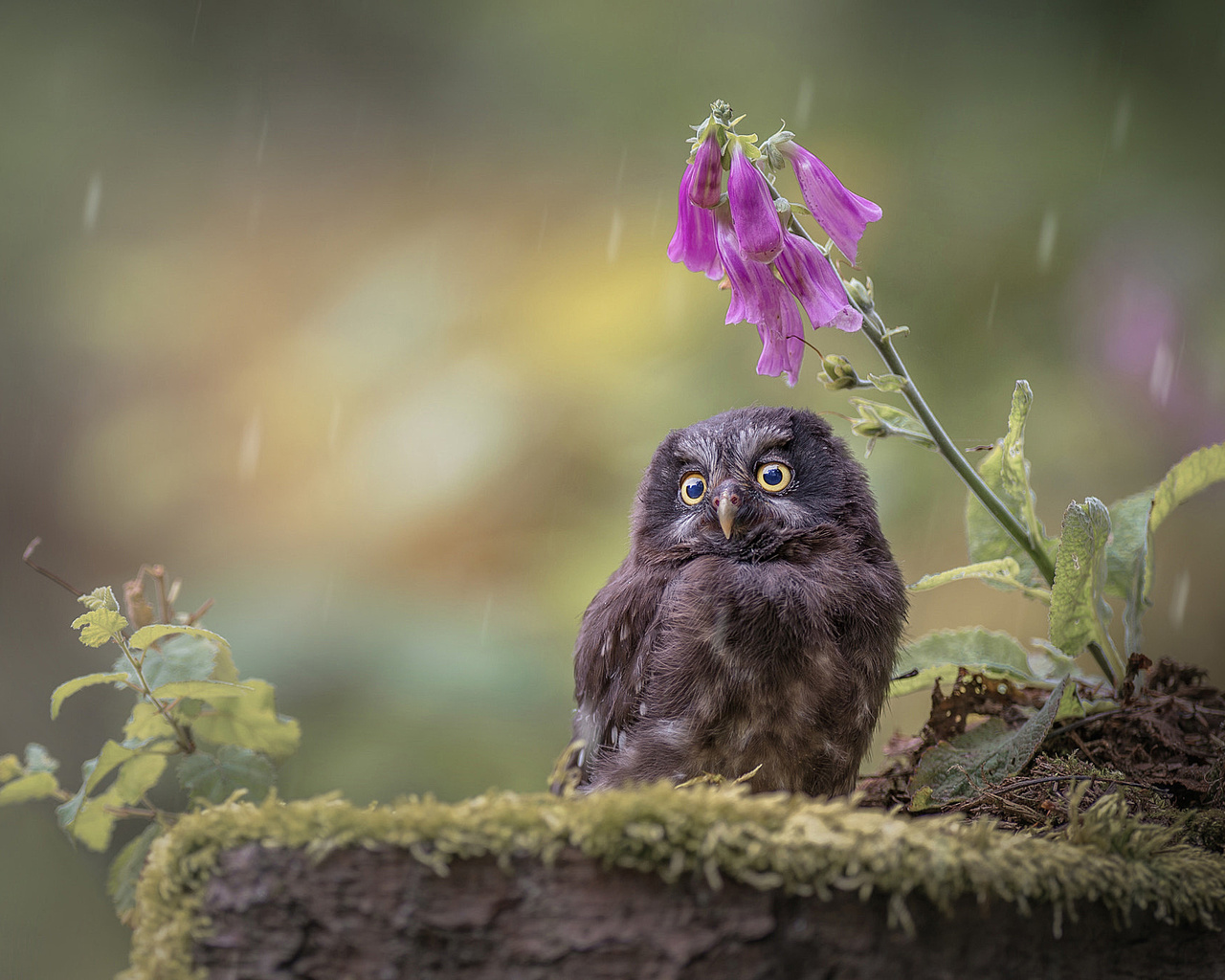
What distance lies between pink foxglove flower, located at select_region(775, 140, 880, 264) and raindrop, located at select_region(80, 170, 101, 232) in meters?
2.51

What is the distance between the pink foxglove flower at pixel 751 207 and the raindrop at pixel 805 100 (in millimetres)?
1734

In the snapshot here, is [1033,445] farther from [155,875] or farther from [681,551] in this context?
[155,875]

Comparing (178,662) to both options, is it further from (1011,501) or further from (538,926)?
(1011,501)

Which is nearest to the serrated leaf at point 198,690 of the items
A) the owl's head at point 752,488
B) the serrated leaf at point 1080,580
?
the owl's head at point 752,488

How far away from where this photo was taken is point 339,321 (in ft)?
9.19

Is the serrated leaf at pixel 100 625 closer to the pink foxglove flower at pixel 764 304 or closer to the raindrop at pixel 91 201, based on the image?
the pink foxglove flower at pixel 764 304

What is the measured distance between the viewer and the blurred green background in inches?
95.4

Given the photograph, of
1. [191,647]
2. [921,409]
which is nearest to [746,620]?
[921,409]

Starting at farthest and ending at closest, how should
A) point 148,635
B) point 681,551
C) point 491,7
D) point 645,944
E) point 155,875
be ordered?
point 491,7 < point 681,551 < point 148,635 < point 155,875 < point 645,944

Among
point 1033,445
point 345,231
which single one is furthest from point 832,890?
point 345,231

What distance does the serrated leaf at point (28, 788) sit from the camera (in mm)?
1107

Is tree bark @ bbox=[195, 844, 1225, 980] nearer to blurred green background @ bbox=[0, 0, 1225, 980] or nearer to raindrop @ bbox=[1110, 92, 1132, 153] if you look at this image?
blurred green background @ bbox=[0, 0, 1225, 980]

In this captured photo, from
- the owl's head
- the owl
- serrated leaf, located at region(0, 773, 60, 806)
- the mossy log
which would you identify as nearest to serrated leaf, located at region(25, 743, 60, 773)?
serrated leaf, located at region(0, 773, 60, 806)

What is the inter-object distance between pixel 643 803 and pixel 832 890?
175 mm
